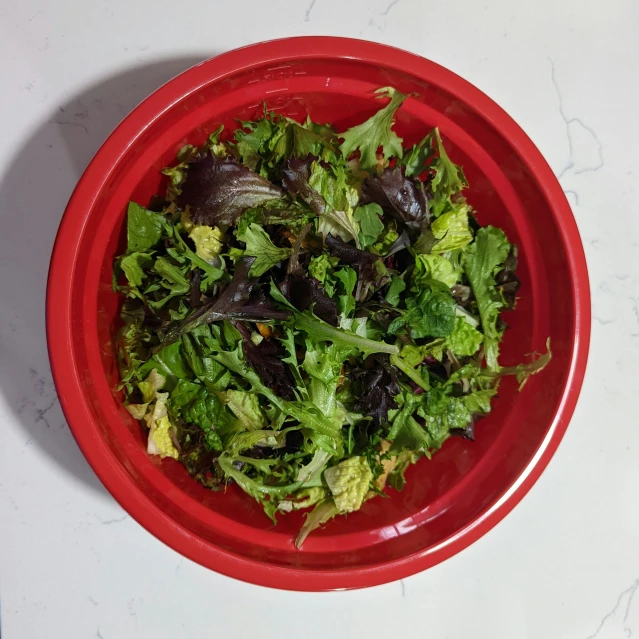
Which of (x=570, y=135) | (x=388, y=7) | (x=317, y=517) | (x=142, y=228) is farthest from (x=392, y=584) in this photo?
(x=388, y=7)

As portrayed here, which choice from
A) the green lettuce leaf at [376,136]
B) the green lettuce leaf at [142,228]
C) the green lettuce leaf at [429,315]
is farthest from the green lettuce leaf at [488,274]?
the green lettuce leaf at [142,228]

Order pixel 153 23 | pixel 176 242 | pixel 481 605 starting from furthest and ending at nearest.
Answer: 1. pixel 481 605
2. pixel 153 23
3. pixel 176 242

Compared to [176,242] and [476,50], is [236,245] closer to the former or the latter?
[176,242]

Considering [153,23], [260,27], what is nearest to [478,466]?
[260,27]

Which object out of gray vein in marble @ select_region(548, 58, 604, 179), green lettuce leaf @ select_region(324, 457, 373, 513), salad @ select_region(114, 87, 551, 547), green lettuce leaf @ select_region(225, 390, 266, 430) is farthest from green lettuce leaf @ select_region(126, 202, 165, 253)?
gray vein in marble @ select_region(548, 58, 604, 179)

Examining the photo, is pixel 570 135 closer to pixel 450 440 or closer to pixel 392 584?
pixel 450 440

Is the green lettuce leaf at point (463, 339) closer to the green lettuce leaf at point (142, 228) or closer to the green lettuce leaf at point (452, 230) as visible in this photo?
the green lettuce leaf at point (452, 230)
